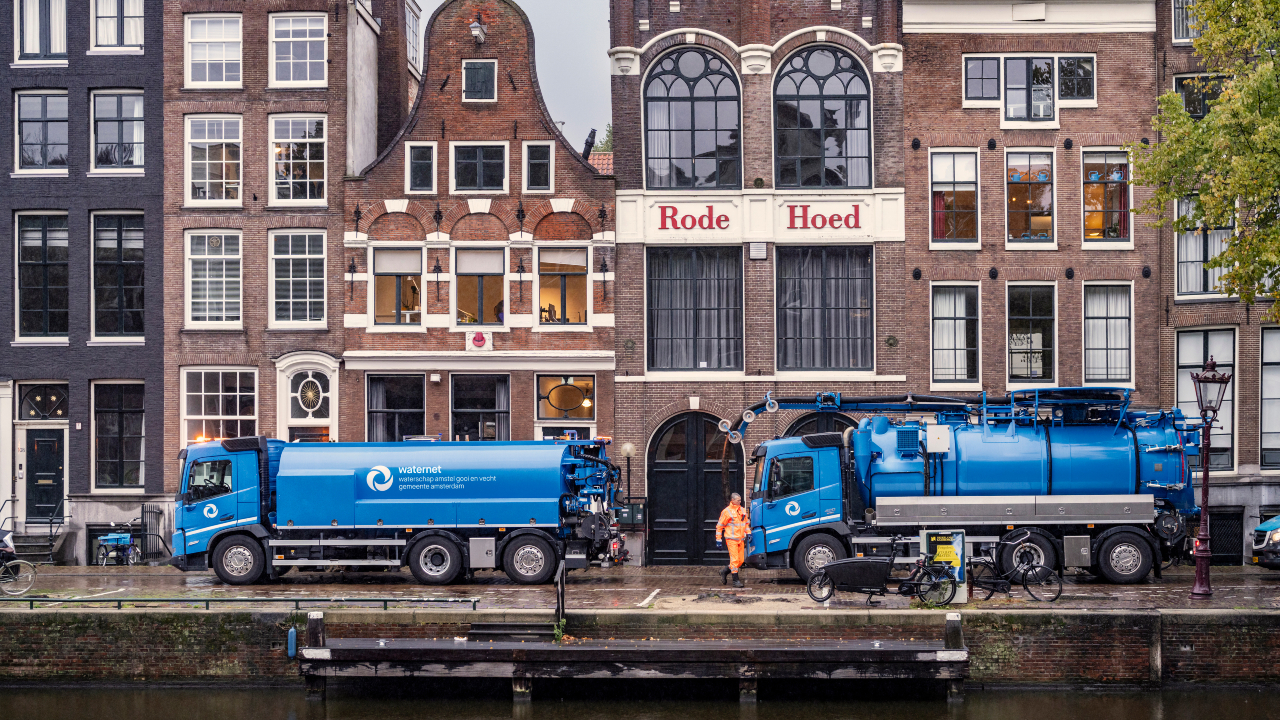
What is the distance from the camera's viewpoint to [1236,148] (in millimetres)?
22953

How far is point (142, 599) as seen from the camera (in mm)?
22125

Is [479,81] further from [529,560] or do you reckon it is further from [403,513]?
[529,560]

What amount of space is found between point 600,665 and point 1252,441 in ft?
59.0

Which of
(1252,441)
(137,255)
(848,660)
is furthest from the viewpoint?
(137,255)

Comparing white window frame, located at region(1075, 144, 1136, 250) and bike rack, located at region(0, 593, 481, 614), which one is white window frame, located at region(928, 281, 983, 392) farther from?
bike rack, located at region(0, 593, 481, 614)

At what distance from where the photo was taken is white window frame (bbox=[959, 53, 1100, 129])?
30.8m

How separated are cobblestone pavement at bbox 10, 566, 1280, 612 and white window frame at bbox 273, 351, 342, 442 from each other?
176 inches

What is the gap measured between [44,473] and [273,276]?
7565mm

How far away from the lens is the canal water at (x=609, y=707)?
1972cm

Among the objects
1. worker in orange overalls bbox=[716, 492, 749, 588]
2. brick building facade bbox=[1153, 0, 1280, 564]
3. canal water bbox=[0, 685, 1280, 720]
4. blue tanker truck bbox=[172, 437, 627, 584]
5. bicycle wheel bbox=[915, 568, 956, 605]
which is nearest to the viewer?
canal water bbox=[0, 685, 1280, 720]

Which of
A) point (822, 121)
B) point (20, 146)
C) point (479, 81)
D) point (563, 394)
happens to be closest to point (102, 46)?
point (20, 146)

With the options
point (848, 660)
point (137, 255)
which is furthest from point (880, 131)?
point (137, 255)

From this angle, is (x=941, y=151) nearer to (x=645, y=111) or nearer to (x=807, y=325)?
(x=807, y=325)

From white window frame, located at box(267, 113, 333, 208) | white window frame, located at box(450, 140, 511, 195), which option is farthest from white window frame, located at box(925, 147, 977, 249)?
white window frame, located at box(267, 113, 333, 208)
